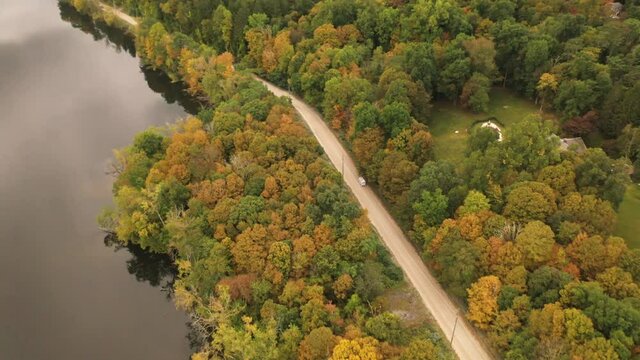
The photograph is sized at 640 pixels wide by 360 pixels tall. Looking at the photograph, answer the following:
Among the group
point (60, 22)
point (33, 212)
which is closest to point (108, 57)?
point (60, 22)

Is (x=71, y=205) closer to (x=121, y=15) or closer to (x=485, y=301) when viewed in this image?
(x=485, y=301)

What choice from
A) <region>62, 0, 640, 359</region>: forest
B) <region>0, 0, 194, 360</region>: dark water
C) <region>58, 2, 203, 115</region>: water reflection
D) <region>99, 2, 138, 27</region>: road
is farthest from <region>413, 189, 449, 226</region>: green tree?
<region>99, 2, 138, 27</region>: road

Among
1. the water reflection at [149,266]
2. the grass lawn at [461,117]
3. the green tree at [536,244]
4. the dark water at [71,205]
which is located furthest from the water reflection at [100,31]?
the green tree at [536,244]

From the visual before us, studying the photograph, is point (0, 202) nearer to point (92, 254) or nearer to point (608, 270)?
point (92, 254)

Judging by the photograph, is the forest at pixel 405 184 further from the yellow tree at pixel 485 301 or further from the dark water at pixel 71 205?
the dark water at pixel 71 205

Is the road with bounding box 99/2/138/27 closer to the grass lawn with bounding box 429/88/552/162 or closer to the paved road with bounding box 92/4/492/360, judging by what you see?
the paved road with bounding box 92/4/492/360
